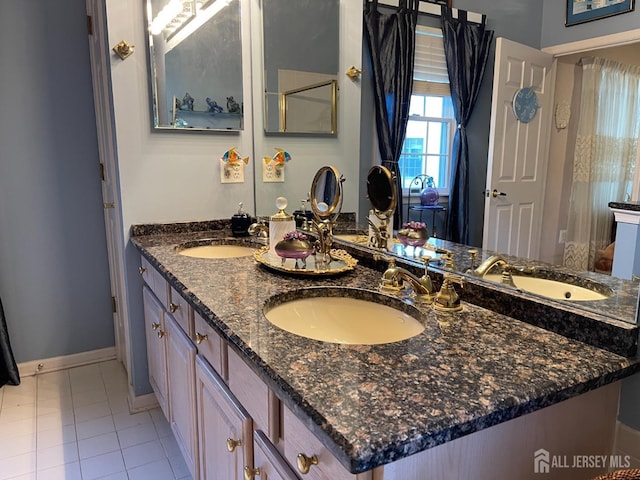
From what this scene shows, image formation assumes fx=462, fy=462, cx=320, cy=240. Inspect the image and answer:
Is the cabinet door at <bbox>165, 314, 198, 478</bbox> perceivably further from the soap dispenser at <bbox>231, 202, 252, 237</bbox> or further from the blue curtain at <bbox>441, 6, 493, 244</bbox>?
the blue curtain at <bbox>441, 6, 493, 244</bbox>

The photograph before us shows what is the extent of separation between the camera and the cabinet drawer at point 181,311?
149 cm

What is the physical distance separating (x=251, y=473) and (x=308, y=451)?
326mm

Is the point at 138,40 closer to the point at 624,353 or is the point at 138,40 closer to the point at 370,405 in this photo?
the point at 370,405

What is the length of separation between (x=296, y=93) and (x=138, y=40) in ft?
2.48

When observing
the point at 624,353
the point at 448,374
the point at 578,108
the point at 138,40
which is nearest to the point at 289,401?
the point at 448,374

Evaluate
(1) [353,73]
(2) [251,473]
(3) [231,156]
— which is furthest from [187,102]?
(2) [251,473]

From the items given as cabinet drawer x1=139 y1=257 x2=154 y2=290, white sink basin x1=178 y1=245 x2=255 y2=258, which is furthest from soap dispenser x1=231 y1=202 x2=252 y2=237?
cabinet drawer x1=139 y1=257 x2=154 y2=290

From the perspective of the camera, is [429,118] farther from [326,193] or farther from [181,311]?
[181,311]

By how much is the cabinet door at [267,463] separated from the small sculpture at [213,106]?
67.2 inches

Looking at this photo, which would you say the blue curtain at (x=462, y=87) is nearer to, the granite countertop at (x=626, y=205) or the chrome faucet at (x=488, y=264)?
the chrome faucet at (x=488, y=264)

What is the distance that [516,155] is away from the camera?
114 centimetres

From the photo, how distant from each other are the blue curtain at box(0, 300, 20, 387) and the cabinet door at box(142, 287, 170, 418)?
35.0 inches

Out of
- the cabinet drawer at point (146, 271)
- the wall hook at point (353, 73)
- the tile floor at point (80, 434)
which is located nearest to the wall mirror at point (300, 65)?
the wall hook at point (353, 73)

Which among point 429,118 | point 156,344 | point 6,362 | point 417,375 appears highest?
point 429,118
